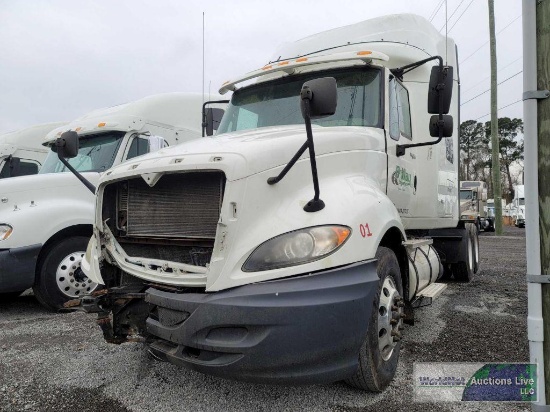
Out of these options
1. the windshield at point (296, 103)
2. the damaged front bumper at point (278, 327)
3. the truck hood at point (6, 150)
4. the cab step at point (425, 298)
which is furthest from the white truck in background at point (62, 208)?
the cab step at point (425, 298)

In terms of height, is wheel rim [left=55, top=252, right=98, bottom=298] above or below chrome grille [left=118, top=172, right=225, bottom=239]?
below

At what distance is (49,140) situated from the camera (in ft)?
23.6

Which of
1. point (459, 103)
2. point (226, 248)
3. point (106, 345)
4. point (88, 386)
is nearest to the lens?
point (226, 248)

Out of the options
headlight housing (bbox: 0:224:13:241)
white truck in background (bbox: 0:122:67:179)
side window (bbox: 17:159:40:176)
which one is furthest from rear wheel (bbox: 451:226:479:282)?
side window (bbox: 17:159:40:176)

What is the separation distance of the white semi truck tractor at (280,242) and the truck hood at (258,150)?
0.01 meters

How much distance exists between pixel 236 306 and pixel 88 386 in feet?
5.54

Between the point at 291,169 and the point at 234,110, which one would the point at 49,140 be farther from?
the point at 291,169

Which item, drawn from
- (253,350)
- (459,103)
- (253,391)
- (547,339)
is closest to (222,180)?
(253,350)

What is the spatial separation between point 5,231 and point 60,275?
2.72ft

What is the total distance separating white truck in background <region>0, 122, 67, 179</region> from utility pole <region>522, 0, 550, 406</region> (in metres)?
8.31

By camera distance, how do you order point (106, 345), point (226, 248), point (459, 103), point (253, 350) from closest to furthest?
point (253, 350)
point (226, 248)
point (106, 345)
point (459, 103)

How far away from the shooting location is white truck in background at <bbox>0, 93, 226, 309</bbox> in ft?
17.1

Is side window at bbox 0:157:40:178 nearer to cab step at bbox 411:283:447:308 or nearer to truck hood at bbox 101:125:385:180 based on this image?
truck hood at bbox 101:125:385:180

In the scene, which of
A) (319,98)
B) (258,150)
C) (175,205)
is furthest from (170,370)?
(319,98)
